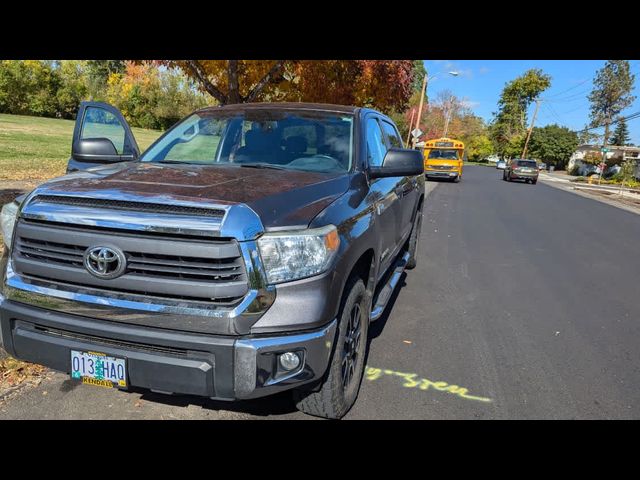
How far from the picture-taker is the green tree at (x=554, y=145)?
6800 cm

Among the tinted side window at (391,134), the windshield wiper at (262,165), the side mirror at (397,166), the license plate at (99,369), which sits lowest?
the license plate at (99,369)

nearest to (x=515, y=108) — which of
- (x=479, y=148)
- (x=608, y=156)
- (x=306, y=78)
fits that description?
(x=479, y=148)

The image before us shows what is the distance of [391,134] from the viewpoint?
17.0 feet

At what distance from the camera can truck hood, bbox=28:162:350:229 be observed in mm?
2225

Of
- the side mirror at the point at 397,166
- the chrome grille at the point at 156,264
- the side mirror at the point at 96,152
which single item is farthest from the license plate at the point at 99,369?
the side mirror at the point at 397,166

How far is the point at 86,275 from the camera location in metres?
2.24

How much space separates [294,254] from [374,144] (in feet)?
6.87

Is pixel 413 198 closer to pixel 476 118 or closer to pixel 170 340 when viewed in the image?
pixel 170 340

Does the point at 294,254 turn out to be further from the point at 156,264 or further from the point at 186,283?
the point at 156,264

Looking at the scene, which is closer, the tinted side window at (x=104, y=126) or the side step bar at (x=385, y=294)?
the side step bar at (x=385, y=294)

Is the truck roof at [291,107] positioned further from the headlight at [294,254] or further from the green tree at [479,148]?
the green tree at [479,148]

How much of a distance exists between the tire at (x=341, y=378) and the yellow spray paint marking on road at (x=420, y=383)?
52 centimetres
